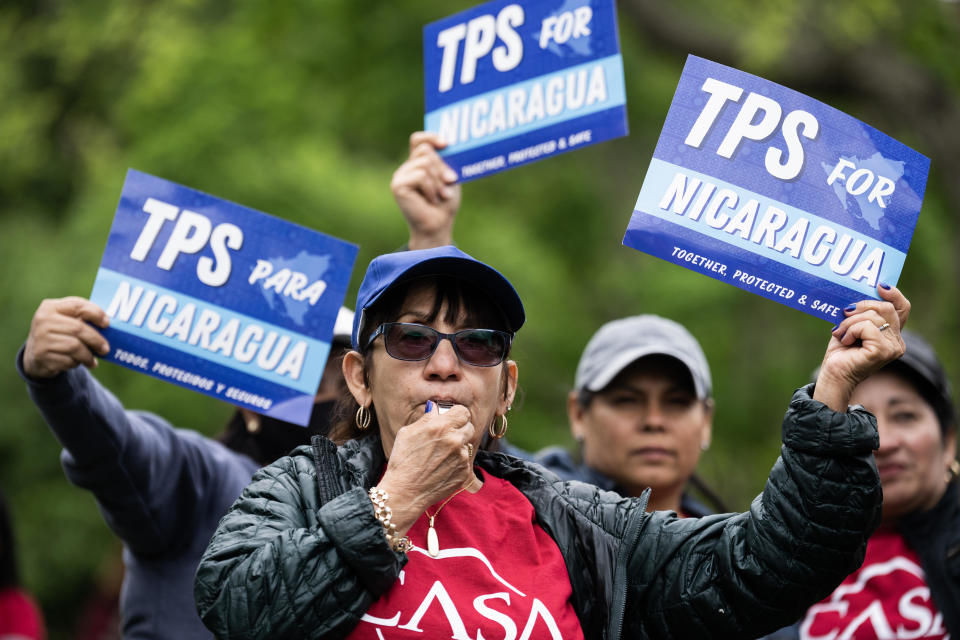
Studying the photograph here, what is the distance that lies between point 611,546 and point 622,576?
0.22 ft

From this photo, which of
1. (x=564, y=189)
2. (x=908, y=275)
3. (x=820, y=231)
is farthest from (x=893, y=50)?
(x=820, y=231)

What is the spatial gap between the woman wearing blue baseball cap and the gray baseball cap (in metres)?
1.06

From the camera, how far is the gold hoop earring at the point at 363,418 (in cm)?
255

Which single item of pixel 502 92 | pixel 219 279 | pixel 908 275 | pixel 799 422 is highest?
pixel 908 275

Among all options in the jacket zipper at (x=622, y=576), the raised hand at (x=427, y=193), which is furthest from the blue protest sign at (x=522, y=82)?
the jacket zipper at (x=622, y=576)

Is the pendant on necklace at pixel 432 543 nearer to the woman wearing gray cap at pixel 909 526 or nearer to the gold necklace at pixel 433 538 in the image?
the gold necklace at pixel 433 538

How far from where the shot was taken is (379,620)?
218 cm

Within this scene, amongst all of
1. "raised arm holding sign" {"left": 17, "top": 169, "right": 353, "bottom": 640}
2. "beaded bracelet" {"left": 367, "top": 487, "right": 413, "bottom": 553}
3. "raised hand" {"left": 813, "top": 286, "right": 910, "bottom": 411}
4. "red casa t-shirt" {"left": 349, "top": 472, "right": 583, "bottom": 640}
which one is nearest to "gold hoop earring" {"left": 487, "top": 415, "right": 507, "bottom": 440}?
"red casa t-shirt" {"left": 349, "top": 472, "right": 583, "bottom": 640}

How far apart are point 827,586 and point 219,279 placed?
1912 mm

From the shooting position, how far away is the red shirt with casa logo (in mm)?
3189

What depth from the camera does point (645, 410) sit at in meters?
3.63

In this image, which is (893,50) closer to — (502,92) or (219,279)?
(502,92)

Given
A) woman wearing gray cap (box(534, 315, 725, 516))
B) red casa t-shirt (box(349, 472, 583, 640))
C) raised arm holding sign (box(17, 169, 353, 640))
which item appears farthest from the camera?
woman wearing gray cap (box(534, 315, 725, 516))

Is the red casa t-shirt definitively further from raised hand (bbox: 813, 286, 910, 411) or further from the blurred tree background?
the blurred tree background
